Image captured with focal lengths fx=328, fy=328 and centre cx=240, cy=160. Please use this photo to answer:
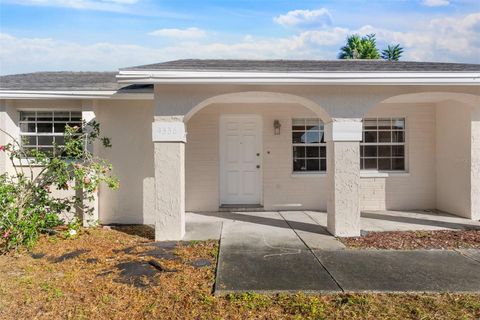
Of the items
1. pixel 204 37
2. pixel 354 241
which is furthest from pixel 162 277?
pixel 204 37

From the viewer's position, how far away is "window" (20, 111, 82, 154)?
7848 mm

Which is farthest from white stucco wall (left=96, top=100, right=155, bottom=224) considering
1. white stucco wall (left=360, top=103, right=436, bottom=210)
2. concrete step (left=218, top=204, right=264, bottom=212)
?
white stucco wall (left=360, top=103, right=436, bottom=210)

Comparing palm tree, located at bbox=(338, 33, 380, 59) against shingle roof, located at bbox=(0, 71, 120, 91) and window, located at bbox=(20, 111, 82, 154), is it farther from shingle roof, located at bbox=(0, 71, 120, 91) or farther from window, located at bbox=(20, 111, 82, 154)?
window, located at bbox=(20, 111, 82, 154)

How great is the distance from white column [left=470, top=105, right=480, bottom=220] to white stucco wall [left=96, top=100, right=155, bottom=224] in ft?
24.5

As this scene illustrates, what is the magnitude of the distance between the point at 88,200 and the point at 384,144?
26.0 feet

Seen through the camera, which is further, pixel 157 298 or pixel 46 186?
pixel 46 186

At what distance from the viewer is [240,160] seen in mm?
9289

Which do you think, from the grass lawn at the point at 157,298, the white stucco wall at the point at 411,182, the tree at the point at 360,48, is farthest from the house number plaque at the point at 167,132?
the tree at the point at 360,48

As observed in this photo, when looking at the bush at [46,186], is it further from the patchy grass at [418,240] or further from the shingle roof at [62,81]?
the patchy grass at [418,240]

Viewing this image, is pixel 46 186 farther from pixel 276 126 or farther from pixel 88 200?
pixel 276 126

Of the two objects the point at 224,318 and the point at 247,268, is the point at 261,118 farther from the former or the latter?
the point at 224,318

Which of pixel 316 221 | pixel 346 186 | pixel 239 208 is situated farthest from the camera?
pixel 239 208

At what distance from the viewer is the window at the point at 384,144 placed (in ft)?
30.7

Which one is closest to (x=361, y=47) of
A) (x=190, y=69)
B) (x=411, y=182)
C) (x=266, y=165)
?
(x=411, y=182)
